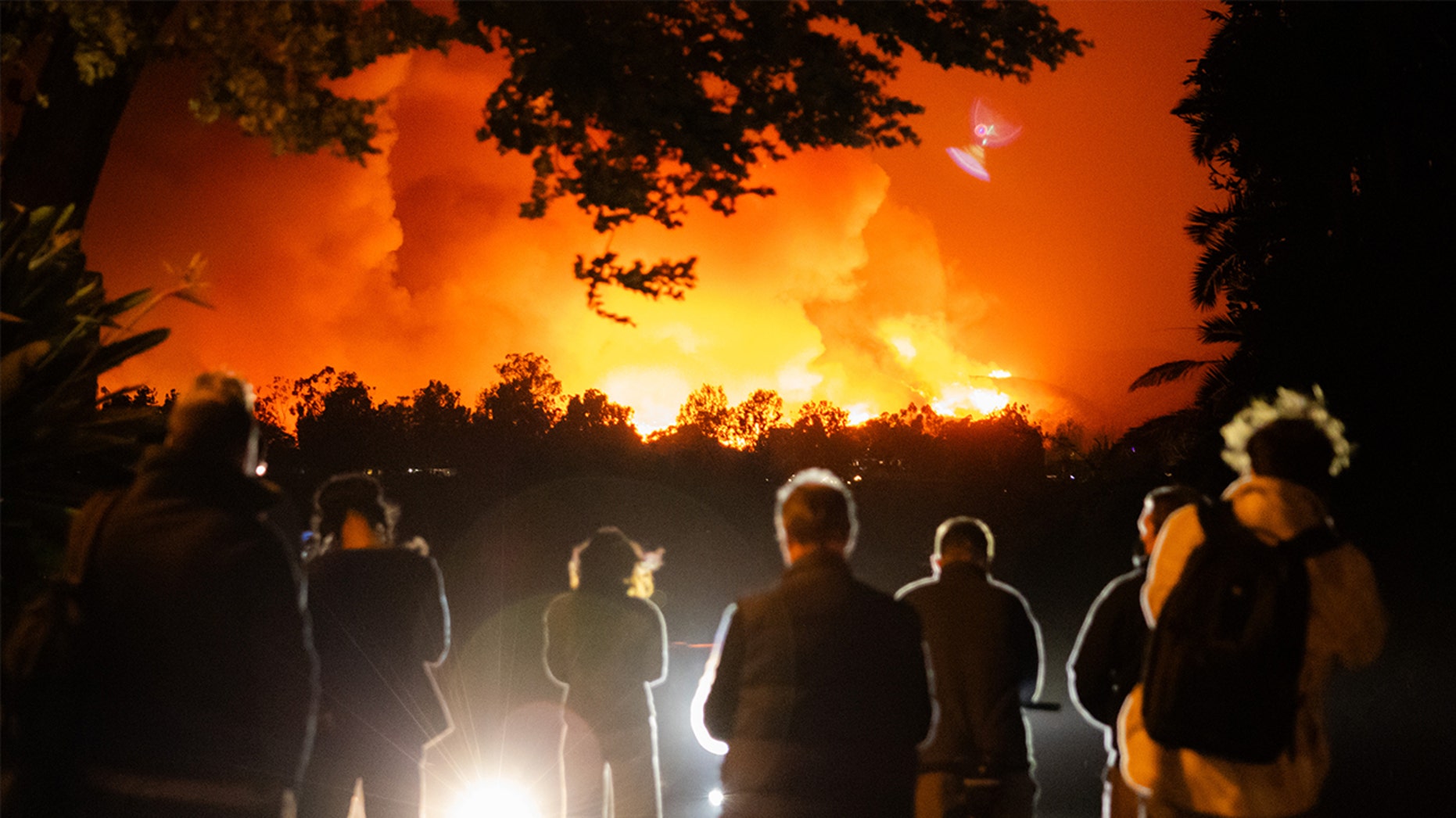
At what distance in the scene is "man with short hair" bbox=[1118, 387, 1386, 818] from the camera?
10.8ft

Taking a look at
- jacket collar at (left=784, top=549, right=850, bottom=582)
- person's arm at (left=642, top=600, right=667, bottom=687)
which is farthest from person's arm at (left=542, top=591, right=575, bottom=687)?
jacket collar at (left=784, top=549, right=850, bottom=582)

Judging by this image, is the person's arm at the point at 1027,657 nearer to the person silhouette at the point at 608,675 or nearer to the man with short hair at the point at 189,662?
the person silhouette at the point at 608,675

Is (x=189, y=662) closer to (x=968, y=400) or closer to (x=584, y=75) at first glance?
(x=584, y=75)

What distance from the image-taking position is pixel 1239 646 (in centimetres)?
321

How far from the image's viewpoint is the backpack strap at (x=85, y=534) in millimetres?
3027

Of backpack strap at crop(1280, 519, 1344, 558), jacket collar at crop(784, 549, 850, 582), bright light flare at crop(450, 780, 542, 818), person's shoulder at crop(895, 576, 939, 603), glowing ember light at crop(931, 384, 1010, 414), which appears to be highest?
glowing ember light at crop(931, 384, 1010, 414)

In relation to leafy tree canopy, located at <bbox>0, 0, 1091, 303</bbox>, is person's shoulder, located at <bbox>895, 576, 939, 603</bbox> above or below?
below

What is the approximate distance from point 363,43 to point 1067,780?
287 inches

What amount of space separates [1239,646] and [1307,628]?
0.21m

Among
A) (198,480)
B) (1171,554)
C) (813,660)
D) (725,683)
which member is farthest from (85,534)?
(1171,554)

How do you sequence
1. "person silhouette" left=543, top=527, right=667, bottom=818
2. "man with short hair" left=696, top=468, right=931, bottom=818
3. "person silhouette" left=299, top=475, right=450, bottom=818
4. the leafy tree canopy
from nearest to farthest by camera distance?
"man with short hair" left=696, top=468, right=931, bottom=818 < "person silhouette" left=299, top=475, right=450, bottom=818 < "person silhouette" left=543, top=527, right=667, bottom=818 < the leafy tree canopy

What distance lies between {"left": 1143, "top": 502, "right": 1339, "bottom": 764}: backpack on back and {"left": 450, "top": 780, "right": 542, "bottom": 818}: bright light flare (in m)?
6.10

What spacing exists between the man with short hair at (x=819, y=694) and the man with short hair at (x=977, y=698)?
1.29 metres

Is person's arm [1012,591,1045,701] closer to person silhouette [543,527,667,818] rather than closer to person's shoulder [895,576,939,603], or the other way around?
person's shoulder [895,576,939,603]
